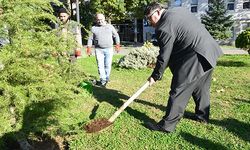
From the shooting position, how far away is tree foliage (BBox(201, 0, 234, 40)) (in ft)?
92.6

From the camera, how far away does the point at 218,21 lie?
28594 millimetres

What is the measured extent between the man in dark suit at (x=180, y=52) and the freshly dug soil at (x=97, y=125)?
0.92 m

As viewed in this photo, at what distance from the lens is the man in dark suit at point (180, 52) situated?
15.4ft

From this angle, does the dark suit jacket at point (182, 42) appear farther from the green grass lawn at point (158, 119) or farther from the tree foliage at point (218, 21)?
the tree foliage at point (218, 21)

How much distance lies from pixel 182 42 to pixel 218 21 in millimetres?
25139

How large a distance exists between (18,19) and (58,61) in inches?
30.4

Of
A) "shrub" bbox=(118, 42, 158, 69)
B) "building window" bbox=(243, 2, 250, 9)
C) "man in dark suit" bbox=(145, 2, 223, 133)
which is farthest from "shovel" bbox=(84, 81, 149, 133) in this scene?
"building window" bbox=(243, 2, 250, 9)

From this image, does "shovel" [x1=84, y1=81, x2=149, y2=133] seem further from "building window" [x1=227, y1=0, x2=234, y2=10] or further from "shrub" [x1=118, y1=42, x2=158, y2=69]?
"building window" [x1=227, y1=0, x2=234, y2=10]

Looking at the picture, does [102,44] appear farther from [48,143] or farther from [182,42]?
[182,42]

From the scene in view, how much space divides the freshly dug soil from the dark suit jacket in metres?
1.16

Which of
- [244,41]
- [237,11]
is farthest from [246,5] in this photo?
[244,41]

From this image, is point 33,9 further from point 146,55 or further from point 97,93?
point 146,55

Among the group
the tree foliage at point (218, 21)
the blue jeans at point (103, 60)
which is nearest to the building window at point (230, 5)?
the tree foliage at point (218, 21)

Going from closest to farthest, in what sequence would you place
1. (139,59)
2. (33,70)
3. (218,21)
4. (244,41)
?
(33,70) → (139,59) → (244,41) → (218,21)
